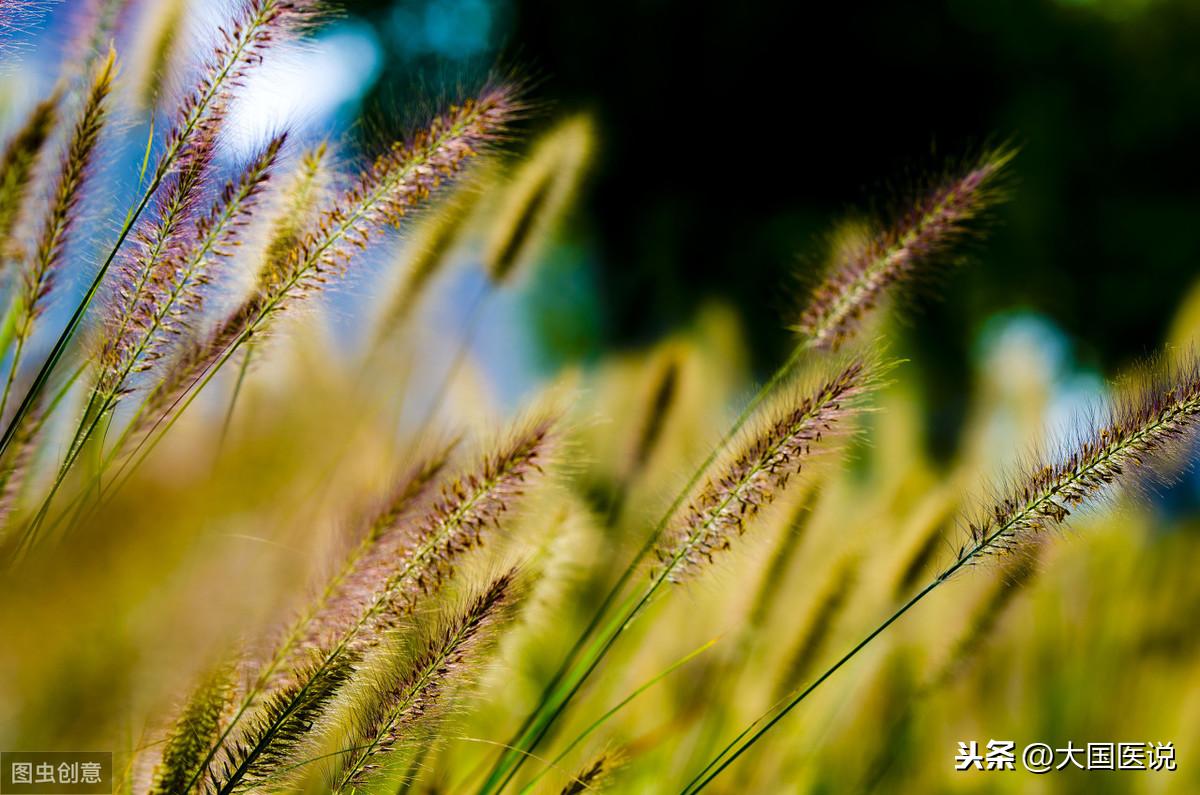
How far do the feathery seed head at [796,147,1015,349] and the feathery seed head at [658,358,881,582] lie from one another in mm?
129

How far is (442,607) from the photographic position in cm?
45

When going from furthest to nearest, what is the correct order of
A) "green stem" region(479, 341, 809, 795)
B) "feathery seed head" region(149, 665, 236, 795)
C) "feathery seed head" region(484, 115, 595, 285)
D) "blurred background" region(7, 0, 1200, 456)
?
1. "blurred background" region(7, 0, 1200, 456)
2. "feathery seed head" region(484, 115, 595, 285)
3. "green stem" region(479, 341, 809, 795)
4. "feathery seed head" region(149, 665, 236, 795)

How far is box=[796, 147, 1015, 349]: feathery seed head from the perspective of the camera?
60 centimetres

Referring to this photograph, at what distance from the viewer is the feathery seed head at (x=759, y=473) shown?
460mm

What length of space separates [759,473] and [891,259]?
239 millimetres

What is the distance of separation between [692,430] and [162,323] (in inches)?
21.8

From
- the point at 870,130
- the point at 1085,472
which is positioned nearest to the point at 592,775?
the point at 1085,472

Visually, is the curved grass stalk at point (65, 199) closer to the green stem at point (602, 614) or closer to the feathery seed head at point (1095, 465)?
the green stem at point (602, 614)

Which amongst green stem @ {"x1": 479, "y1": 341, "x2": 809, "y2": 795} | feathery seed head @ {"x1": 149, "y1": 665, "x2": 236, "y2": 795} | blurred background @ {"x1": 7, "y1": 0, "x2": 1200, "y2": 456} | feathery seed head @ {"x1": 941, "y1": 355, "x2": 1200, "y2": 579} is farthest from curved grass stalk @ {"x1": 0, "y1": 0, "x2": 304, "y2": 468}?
blurred background @ {"x1": 7, "y1": 0, "x2": 1200, "y2": 456}

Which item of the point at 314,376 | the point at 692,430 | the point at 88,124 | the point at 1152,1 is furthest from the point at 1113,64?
the point at 88,124

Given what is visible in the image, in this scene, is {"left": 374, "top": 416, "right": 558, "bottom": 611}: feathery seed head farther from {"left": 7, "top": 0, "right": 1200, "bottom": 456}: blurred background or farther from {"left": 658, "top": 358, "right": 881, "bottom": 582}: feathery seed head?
{"left": 7, "top": 0, "right": 1200, "bottom": 456}: blurred background

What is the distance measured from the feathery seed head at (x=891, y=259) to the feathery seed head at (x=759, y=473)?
0.13 metres

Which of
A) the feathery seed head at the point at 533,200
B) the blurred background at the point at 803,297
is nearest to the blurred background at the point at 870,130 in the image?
the blurred background at the point at 803,297

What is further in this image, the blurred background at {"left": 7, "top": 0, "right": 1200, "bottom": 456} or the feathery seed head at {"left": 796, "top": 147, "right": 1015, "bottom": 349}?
the blurred background at {"left": 7, "top": 0, "right": 1200, "bottom": 456}
